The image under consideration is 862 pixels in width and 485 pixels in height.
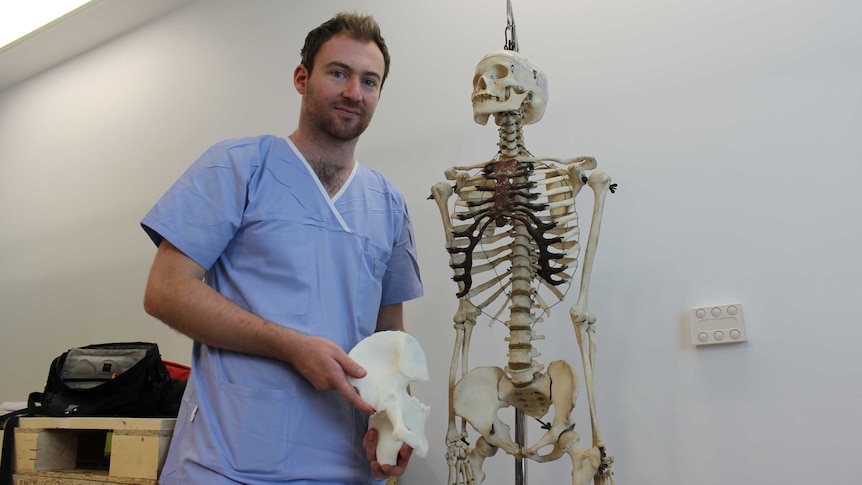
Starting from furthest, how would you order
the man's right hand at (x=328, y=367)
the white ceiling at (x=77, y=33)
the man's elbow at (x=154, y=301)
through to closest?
1. the white ceiling at (x=77, y=33)
2. the man's elbow at (x=154, y=301)
3. the man's right hand at (x=328, y=367)

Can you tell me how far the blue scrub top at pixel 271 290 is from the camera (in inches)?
47.7

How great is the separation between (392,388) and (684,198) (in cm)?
114

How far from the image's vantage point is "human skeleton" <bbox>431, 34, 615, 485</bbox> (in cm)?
156

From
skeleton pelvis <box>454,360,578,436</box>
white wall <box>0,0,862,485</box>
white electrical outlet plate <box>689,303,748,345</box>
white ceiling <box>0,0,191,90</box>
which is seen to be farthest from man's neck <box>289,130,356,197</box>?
white ceiling <box>0,0,191,90</box>

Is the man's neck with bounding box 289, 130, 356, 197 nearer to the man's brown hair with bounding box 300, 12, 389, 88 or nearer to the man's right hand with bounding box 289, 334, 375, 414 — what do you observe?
the man's brown hair with bounding box 300, 12, 389, 88

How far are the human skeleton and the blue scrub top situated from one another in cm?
32

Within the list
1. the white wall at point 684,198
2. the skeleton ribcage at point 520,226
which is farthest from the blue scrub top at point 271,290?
the white wall at point 684,198

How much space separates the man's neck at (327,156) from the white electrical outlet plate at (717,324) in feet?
3.32

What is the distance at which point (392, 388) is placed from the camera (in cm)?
118

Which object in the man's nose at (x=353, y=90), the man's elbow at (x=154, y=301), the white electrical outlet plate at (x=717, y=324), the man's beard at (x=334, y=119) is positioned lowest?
the man's elbow at (x=154, y=301)

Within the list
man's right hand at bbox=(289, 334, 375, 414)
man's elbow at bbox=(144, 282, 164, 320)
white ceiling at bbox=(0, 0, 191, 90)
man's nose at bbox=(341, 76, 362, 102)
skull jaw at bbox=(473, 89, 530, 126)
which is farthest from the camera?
white ceiling at bbox=(0, 0, 191, 90)

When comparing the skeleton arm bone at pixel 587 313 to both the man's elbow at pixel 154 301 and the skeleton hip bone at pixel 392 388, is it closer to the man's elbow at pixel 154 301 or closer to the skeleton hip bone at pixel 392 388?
the skeleton hip bone at pixel 392 388

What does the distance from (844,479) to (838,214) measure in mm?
629

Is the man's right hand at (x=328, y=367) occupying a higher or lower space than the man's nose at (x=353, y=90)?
lower
